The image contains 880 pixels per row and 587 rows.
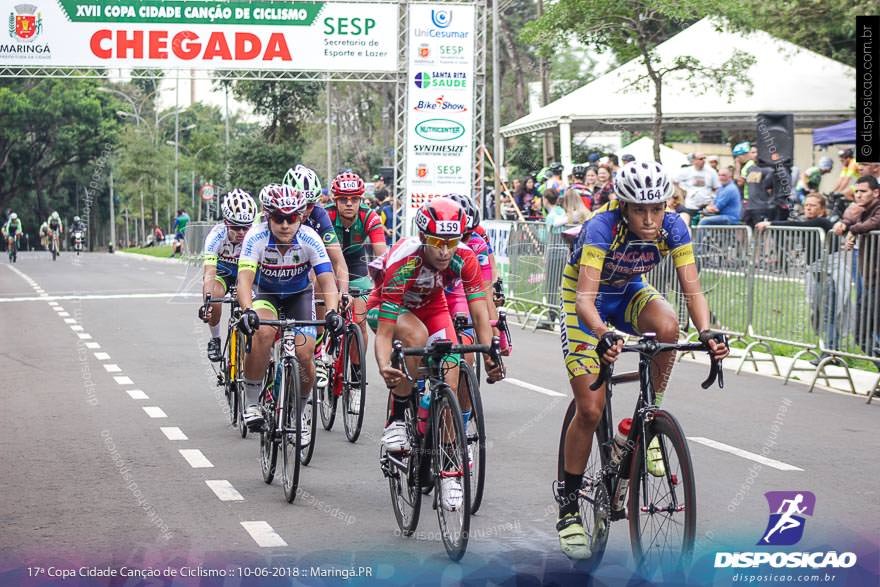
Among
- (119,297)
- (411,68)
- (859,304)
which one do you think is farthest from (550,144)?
(859,304)

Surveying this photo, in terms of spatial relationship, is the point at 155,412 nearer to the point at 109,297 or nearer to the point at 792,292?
the point at 792,292

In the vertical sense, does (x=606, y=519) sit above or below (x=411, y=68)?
below

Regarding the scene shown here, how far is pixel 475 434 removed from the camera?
7.15 m

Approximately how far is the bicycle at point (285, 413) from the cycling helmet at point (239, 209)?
3.06 meters

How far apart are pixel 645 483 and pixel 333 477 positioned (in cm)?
342

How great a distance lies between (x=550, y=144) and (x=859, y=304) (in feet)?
95.3

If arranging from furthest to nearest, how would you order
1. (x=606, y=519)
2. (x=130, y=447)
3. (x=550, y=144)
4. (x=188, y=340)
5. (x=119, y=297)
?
(x=550, y=144)
(x=119, y=297)
(x=188, y=340)
(x=130, y=447)
(x=606, y=519)

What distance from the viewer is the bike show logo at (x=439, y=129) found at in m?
29.3

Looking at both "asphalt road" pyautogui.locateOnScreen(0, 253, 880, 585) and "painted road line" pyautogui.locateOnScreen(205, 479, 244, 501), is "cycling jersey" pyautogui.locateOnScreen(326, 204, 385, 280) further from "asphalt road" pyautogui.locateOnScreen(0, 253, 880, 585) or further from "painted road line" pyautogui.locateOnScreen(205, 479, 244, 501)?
"painted road line" pyautogui.locateOnScreen(205, 479, 244, 501)

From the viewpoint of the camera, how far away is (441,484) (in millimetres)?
6785

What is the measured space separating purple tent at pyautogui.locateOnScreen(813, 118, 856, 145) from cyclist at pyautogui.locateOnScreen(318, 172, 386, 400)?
15586 millimetres

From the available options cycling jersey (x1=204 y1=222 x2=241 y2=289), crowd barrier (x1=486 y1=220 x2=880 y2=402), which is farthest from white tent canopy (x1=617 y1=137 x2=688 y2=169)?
cycling jersey (x1=204 y1=222 x2=241 y2=289)

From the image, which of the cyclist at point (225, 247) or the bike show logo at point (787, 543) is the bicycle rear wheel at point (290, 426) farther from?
the cyclist at point (225, 247)

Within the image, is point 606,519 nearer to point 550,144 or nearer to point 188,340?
point 188,340
